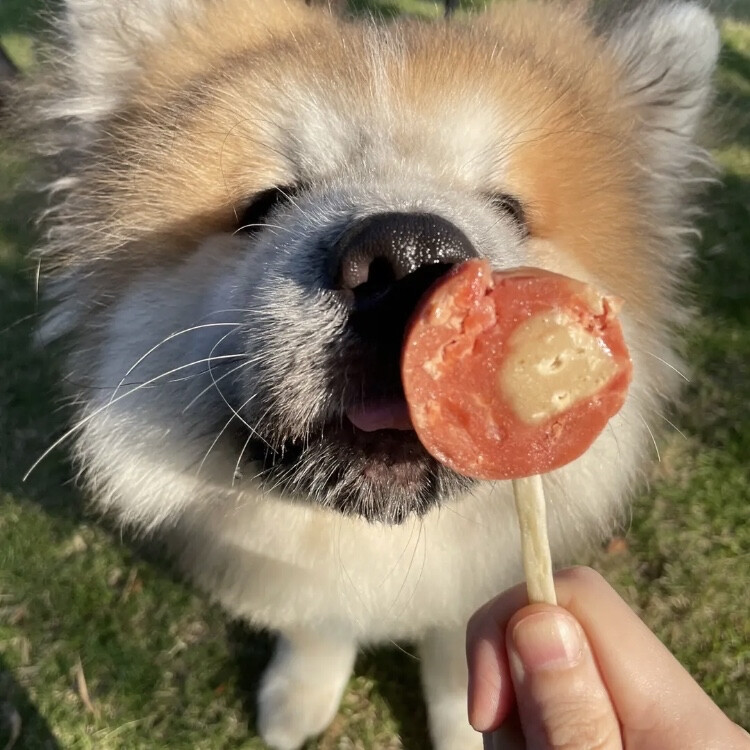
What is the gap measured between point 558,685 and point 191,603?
1612 mm

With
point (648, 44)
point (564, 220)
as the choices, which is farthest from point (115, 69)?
point (648, 44)

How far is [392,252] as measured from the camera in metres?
0.95

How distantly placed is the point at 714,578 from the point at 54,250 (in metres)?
2.14

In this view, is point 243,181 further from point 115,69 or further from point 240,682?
point 240,682

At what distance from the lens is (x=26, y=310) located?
3.09 metres

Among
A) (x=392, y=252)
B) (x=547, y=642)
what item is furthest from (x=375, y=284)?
(x=547, y=642)

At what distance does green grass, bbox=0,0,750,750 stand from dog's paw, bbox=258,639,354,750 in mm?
97

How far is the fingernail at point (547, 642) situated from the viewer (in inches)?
37.5

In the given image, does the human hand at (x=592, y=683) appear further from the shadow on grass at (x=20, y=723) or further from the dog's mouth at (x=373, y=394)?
the shadow on grass at (x=20, y=723)

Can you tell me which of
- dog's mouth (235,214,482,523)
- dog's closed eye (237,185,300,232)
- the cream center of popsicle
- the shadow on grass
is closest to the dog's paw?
the shadow on grass

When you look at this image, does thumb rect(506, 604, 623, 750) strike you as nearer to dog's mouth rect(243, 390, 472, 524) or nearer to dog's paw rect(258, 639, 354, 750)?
dog's mouth rect(243, 390, 472, 524)

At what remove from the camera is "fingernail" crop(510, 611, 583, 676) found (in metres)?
0.95

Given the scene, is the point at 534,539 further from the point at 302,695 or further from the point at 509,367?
the point at 302,695

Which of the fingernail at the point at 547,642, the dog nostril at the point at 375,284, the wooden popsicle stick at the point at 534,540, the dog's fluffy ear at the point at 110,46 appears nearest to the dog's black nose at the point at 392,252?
the dog nostril at the point at 375,284
